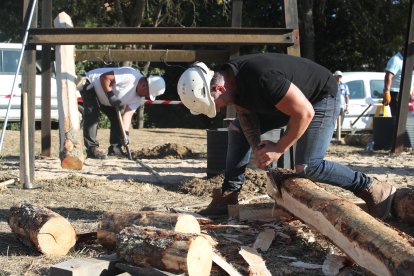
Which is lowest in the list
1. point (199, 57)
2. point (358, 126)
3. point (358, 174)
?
point (358, 126)

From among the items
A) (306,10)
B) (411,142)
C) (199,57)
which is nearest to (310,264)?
(199,57)

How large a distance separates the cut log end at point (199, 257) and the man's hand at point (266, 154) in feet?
3.37

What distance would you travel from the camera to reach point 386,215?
219 inches

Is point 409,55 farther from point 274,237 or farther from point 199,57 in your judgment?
point 274,237

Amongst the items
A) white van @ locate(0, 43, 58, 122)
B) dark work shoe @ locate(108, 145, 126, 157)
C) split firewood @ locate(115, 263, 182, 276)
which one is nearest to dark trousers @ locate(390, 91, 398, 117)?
dark work shoe @ locate(108, 145, 126, 157)

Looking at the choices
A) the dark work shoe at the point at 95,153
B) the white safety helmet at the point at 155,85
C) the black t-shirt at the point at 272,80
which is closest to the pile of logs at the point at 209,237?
the black t-shirt at the point at 272,80

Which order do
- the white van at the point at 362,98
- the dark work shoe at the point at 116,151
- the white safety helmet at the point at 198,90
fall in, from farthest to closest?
the white van at the point at 362,98, the dark work shoe at the point at 116,151, the white safety helmet at the point at 198,90

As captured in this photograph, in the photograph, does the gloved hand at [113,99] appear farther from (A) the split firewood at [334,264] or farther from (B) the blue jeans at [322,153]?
(A) the split firewood at [334,264]

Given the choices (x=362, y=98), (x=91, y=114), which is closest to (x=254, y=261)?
(x=91, y=114)

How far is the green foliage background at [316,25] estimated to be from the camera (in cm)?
2258

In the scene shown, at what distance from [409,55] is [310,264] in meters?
7.20

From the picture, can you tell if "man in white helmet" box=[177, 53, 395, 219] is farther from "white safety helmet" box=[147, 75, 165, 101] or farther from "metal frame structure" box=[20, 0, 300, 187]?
"white safety helmet" box=[147, 75, 165, 101]

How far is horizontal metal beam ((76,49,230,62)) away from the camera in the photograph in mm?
9078

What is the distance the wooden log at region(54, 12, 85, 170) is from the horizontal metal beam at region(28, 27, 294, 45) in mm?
1121
